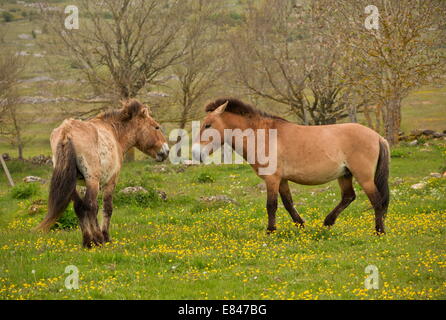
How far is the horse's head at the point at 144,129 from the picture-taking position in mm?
10938

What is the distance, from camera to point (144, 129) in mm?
11055

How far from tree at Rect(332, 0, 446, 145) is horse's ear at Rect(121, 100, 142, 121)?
15.2 m

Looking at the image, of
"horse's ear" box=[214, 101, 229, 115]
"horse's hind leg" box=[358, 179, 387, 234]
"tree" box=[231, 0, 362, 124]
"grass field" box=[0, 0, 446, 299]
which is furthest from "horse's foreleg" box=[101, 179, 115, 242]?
"tree" box=[231, 0, 362, 124]

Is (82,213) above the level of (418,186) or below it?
above

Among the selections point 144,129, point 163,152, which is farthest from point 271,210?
point 144,129

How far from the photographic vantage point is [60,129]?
907 centimetres

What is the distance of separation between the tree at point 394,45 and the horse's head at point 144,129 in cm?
1488

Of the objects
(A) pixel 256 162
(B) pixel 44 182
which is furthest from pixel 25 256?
(B) pixel 44 182

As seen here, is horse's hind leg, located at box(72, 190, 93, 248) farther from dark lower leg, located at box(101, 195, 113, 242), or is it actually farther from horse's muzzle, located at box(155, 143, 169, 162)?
horse's muzzle, located at box(155, 143, 169, 162)

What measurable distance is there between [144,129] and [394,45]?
51.0 ft

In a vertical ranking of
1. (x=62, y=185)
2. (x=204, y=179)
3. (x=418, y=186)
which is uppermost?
(x=62, y=185)

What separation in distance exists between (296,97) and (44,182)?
1536 centimetres

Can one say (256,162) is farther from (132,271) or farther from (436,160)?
(436,160)

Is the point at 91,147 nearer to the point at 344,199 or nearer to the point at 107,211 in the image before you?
the point at 107,211
